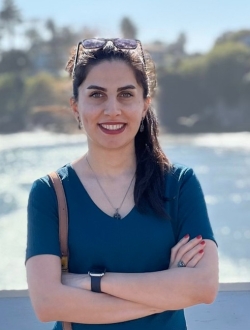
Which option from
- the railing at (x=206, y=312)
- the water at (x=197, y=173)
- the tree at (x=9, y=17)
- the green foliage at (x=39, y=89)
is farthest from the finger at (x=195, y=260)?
the tree at (x=9, y=17)

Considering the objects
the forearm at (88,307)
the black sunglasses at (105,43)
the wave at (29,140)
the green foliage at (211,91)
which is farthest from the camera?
the green foliage at (211,91)

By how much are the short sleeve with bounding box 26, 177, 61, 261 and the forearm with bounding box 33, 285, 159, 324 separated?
0.09 metres

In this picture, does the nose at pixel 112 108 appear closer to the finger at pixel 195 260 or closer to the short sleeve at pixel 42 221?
the short sleeve at pixel 42 221

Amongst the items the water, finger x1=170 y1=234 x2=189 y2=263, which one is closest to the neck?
finger x1=170 y1=234 x2=189 y2=263

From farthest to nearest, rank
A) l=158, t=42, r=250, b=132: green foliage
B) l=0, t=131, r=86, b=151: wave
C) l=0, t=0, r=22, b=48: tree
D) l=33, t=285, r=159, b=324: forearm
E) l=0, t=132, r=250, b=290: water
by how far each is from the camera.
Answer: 1. l=0, t=0, r=22, b=48: tree
2. l=158, t=42, r=250, b=132: green foliage
3. l=0, t=131, r=86, b=151: wave
4. l=0, t=132, r=250, b=290: water
5. l=33, t=285, r=159, b=324: forearm

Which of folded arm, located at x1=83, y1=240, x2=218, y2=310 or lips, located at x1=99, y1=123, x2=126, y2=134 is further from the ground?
lips, located at x1=99, y1=123, x2=126, y2=134

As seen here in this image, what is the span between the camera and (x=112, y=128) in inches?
54.5

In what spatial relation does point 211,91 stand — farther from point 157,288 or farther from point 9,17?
point 157,288

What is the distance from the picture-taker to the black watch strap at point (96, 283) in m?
1.33

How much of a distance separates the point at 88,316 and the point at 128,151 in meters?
0.39

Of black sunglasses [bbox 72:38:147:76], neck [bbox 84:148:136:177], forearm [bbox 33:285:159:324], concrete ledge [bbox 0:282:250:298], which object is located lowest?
concrete ledge [bbox 0:282:250:298]

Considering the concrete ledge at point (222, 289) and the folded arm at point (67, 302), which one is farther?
the concrete ledge at point (222, 289)

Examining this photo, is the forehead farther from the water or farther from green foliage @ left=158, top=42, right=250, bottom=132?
green foliage @ left=158, top=42, right=250, bottom=132

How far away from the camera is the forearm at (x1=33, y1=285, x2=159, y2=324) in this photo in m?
1.32
